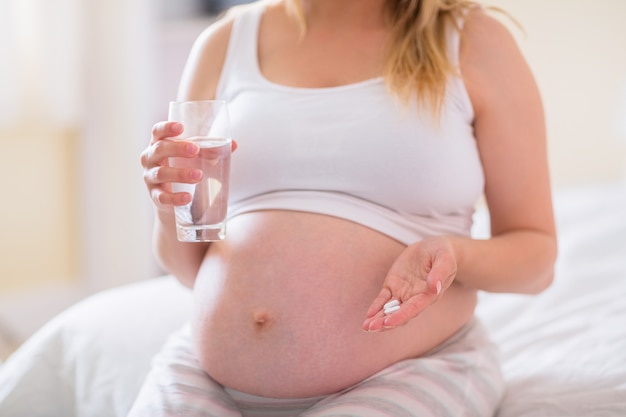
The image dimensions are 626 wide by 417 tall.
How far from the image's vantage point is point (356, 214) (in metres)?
1.13

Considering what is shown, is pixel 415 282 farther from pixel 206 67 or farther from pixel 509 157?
pixel 206 67

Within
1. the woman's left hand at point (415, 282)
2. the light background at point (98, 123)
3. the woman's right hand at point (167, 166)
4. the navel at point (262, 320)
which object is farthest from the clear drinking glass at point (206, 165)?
the light background at point (98, 123)

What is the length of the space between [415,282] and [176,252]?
1.34 feet

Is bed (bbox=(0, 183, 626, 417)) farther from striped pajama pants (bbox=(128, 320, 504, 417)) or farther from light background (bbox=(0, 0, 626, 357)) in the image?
light background (bbox=(0, 0, 626, 357))

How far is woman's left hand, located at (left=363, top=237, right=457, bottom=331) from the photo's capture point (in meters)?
0.91

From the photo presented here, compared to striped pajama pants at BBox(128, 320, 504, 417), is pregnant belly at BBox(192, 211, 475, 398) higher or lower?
higher

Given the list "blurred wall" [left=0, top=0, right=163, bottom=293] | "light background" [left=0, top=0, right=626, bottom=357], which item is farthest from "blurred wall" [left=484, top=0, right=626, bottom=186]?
"blurred wall" [left=0, top=0, right=163, bottom=293]

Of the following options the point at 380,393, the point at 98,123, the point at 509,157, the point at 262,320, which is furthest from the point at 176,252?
the point at 98,123

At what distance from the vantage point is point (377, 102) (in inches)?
46.2

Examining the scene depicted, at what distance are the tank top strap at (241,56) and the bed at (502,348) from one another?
17.4 inches

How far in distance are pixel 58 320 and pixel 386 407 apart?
0.71 m

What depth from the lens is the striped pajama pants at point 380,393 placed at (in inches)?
39.8

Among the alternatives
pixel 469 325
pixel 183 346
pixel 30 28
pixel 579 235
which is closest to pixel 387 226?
pixel 469 325

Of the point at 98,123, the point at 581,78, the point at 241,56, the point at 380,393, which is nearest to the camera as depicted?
the point at 380,393
